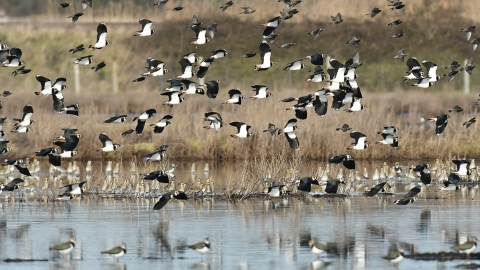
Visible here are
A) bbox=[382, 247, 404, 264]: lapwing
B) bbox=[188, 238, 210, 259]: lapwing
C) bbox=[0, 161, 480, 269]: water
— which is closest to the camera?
bbox=[382, 247, 404, 264]: lapwing

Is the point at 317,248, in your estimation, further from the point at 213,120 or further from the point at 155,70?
the point at 155,70

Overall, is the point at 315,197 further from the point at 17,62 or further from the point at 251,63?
the point at 251,63

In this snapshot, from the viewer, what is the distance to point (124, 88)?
5725cm

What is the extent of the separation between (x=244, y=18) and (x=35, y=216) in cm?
4594

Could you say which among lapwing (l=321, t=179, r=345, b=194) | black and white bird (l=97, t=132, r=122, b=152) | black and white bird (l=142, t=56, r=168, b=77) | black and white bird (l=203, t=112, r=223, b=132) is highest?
black and white bird (l=142, t=56, r=168, b=77)

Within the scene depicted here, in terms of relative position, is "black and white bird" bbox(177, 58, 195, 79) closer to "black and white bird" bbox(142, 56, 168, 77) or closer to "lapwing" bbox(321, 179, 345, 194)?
"black and white bird" bbox(142, 56, 168, 77)

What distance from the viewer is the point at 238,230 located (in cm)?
1917

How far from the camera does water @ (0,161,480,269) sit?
1627cm

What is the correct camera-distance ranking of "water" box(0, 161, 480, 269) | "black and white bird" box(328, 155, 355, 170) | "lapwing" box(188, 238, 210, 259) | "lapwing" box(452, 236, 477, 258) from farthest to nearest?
"black and white bird" box(328, 155, 355, 170) → "lapwing" box(188, 238, 210, 259) → "water" box(0, 161, 480, 269) → "lapwing" box(452, 236, 477, 258)

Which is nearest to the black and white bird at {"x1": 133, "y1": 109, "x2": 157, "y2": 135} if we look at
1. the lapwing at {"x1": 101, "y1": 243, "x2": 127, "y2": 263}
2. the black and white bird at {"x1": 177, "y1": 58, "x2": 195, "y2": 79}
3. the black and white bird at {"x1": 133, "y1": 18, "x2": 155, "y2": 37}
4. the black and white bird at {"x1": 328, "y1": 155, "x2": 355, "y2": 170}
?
the black and white bird at {"x1": 177, "y1": 58, "x2": 195, "y2": 79}

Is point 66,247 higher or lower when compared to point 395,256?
higher

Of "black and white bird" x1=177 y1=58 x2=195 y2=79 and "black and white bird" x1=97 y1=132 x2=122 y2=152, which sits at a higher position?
"black and white bird" x1=177 y1=58 x2=195 y2=79

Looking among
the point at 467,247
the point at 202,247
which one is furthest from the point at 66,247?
the point at 467,247

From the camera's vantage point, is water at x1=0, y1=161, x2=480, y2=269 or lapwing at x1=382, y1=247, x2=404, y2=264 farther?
water at x1=0, y1=161, x2=480, y2=269
